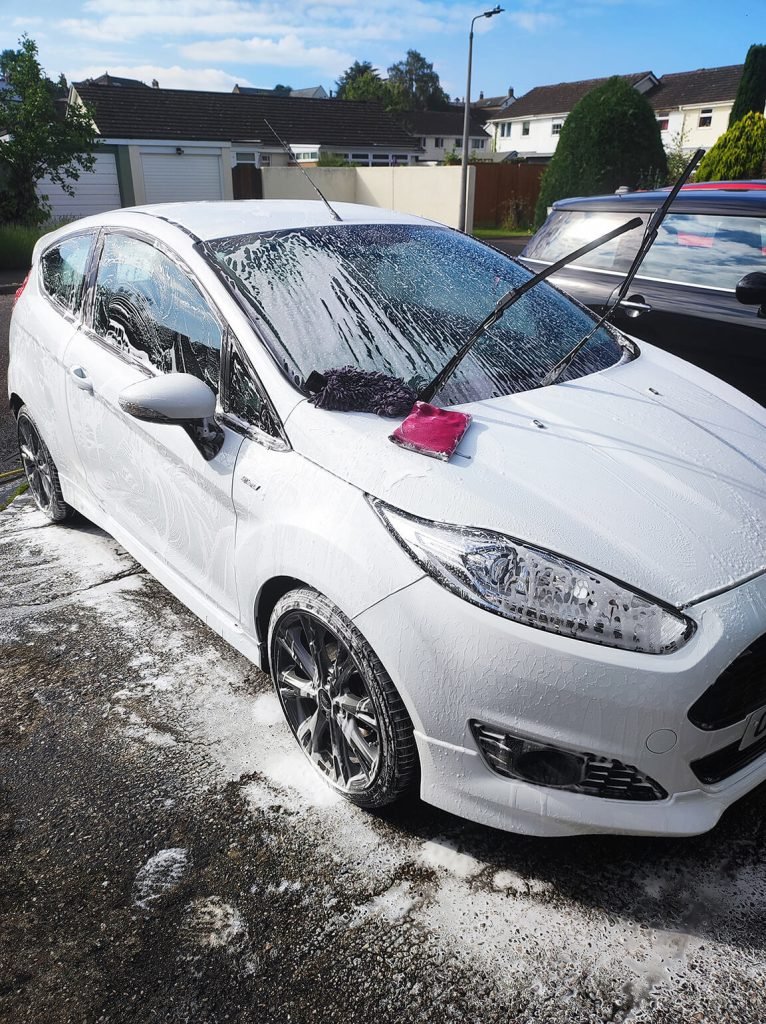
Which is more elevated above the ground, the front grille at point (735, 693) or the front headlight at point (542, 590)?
the front headlight at point (542, 590)

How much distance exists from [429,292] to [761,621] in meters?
1.63

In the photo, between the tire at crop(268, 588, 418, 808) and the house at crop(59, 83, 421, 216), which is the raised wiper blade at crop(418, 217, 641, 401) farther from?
the house at crop(59, 83, 421, 216)

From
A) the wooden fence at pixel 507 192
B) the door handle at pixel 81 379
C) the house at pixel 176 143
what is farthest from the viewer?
the wooden fence at pixel 507 192

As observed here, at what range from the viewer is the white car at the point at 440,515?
1.81 meters

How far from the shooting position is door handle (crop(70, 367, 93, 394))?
3182mm

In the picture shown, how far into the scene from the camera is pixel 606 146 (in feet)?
71.8

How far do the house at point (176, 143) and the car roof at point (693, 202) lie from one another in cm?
2246

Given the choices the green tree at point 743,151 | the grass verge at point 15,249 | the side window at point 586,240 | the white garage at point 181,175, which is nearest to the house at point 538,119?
the white garage at point 181,175

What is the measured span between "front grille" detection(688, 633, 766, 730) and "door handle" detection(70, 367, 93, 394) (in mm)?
2545

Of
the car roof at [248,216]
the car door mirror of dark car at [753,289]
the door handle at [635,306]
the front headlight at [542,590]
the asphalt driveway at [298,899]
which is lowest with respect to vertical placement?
the asphalt driveway at [298,899]

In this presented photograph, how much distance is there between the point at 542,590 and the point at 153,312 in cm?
186

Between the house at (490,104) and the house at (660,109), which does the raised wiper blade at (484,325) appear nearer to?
the house at (660,109)

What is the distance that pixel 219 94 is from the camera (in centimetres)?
3331

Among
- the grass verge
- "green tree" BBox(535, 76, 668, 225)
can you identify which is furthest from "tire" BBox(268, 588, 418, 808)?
"green tree" BBox(535, 76, 668, 225)
